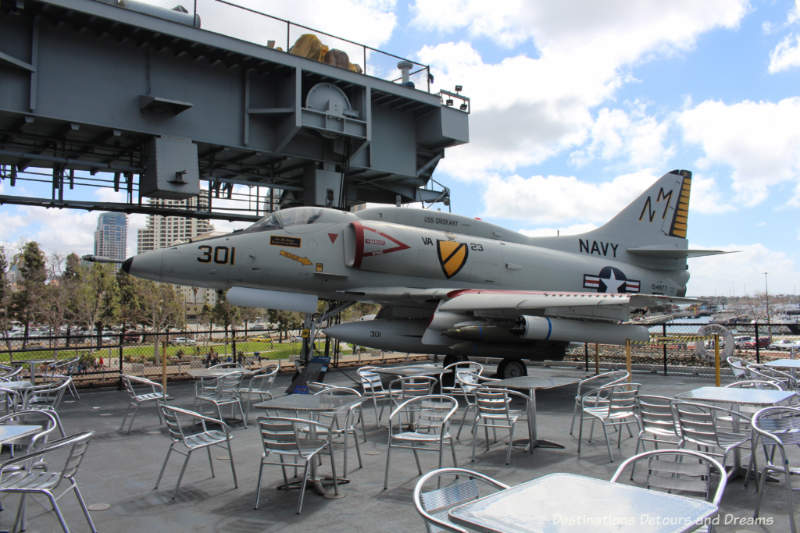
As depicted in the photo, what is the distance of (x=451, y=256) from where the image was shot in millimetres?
13016

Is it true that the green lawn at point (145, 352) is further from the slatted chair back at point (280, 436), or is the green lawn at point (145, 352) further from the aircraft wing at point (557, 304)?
the slatted chair back at point (280, 436)

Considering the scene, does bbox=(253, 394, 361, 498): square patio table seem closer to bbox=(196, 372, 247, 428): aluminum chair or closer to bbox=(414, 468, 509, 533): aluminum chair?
bbox=(414, 468, 509, 533): aluminum chair

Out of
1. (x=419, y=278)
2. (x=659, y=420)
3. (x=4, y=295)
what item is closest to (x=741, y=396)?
(x=659, y=420)

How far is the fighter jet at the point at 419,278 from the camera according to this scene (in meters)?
10.8

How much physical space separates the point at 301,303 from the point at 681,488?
880 centimetres

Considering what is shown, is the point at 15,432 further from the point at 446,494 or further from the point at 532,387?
the point at 532,387

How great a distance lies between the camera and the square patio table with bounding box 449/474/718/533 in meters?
2.07

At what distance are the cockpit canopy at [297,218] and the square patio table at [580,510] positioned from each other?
9.80m

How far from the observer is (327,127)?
50.8ft

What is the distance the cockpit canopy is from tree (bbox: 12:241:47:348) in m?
37.1

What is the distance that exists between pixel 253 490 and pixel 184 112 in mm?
11777

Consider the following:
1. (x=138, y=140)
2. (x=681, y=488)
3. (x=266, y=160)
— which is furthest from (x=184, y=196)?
(x=681, y=488)

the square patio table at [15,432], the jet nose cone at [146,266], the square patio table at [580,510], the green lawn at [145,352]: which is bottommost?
the green lawn at [145,352]

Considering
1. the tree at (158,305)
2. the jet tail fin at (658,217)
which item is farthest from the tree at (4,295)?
the jet tail fin at (658,217)
